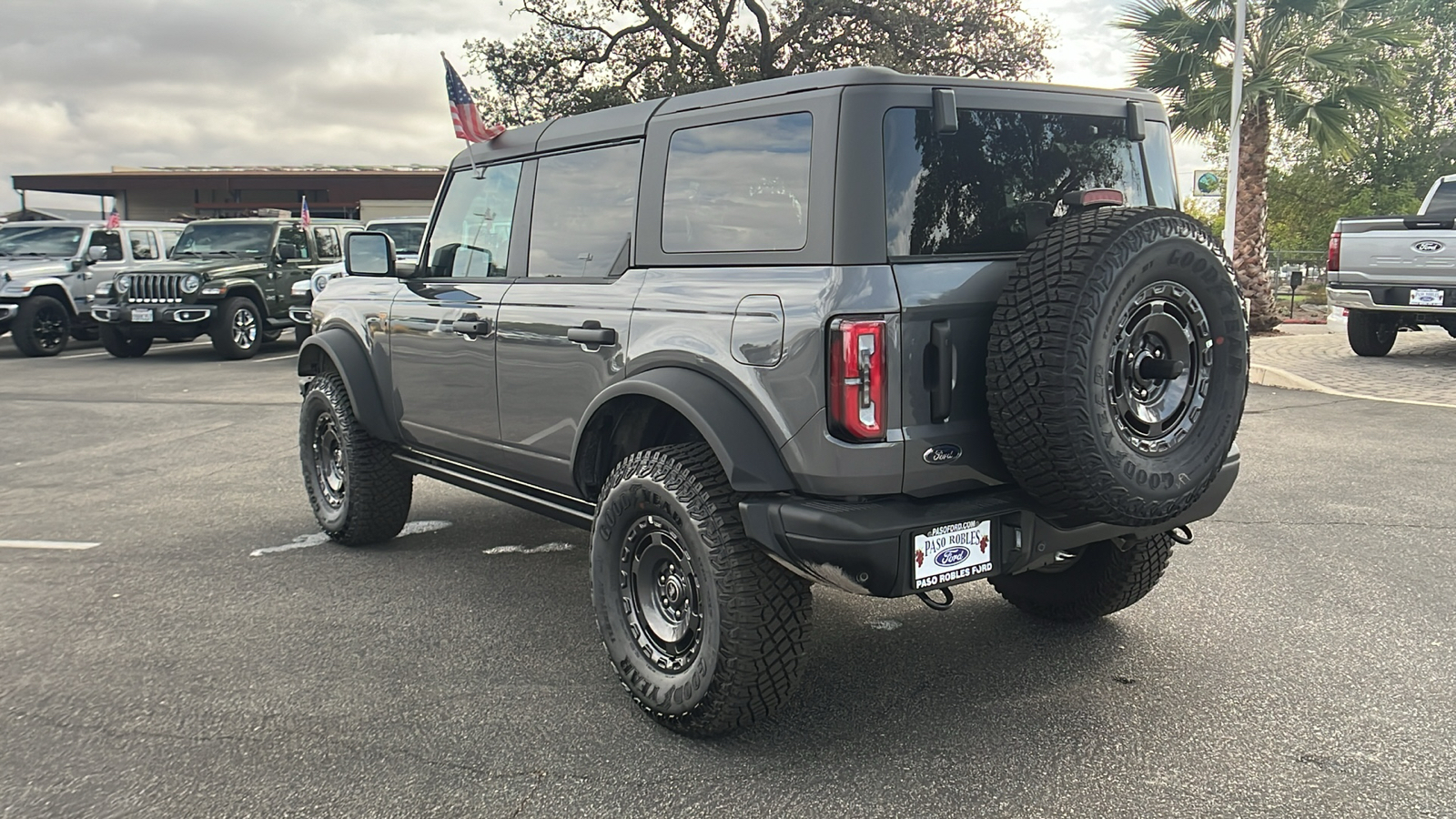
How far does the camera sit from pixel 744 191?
3.38 m

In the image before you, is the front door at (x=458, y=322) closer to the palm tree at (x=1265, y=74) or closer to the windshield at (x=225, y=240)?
the windshield at (x=225, y=240)

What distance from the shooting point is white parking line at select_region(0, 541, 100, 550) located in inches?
219

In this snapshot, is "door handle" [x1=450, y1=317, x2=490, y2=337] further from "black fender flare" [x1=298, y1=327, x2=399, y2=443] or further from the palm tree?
the palm tree

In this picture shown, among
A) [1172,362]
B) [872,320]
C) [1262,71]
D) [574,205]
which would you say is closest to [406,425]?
[574,205]

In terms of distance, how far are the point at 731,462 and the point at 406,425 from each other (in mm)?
2425

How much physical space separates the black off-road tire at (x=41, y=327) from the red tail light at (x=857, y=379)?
16.6m

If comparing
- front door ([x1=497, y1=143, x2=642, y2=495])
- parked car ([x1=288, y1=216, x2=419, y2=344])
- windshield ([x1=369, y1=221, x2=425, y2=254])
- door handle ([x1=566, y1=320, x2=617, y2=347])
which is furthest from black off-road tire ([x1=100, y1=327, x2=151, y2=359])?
door handle ([x1=566, y1=320, x2=617, y2=347])

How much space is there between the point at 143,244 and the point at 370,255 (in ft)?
46.5

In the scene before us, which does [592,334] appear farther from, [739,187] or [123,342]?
[123,342]

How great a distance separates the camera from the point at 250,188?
141ft

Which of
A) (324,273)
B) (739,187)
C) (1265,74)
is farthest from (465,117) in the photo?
(1265,74)

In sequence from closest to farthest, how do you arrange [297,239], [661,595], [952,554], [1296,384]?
1. [952,554]
2. [661,595]
3. [1296,384]
4. [297,239]

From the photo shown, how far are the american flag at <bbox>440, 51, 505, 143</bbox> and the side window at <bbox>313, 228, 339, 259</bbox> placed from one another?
490 inches

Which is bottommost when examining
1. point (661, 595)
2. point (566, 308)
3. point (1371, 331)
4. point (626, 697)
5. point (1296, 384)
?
point (626, 697)
